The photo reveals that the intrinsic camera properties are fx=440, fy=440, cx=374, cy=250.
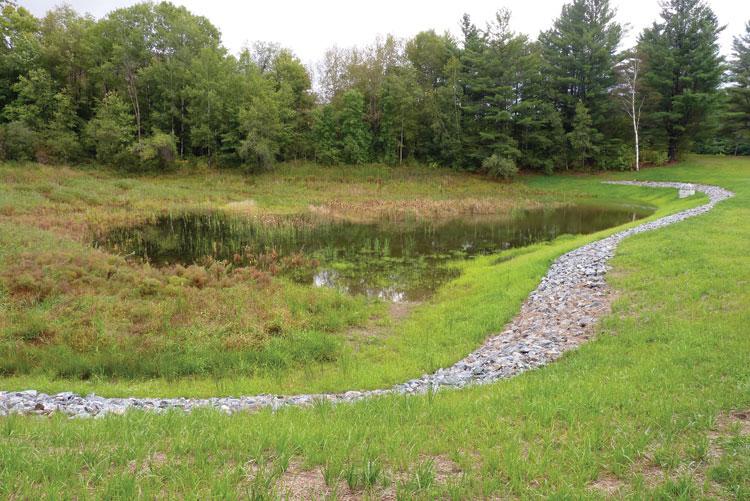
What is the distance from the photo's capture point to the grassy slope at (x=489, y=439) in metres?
4.23

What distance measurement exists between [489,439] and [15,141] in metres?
55.3

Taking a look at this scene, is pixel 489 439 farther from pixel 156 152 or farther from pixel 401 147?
pixel 401 147

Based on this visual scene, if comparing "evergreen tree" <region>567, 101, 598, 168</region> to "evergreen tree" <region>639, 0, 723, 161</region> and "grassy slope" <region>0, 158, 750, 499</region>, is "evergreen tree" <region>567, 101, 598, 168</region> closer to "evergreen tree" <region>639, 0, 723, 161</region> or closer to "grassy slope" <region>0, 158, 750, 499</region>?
"evergreen tree" <region>639, 0, 723, 161</region>

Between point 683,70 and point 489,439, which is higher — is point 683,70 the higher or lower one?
the higher one

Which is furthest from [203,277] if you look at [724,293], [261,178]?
[261,178]

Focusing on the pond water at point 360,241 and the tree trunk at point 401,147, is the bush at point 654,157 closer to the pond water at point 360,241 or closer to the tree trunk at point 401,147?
the pond water at point 360,241

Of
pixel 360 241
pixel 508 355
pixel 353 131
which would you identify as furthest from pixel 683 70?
pixel 508 355

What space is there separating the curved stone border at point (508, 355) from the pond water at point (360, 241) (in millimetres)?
5004

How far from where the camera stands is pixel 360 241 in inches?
1016

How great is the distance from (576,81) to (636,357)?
56.0 meters

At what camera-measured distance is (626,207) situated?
3838 centimetres

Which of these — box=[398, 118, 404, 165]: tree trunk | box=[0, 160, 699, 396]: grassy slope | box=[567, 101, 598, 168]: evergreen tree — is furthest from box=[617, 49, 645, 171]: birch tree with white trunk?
box=[0, 160, 699, 396]: grassy slope

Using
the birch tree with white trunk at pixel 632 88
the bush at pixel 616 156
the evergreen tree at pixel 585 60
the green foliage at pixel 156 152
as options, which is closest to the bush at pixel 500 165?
the evergreen tree at pixel 585 60

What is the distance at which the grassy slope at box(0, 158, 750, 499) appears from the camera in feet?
13.9
